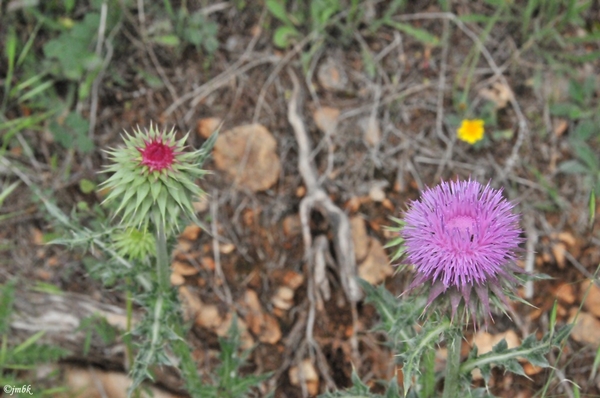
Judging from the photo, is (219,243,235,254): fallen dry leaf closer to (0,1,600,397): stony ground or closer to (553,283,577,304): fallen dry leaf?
(0,1,600,397): stony ground

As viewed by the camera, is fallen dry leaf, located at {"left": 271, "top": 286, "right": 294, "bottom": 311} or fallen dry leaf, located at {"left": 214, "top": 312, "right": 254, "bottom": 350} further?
fallen dry leaf, located at {"left": 271, "top": 286, "right": 294, "bottom": 311}

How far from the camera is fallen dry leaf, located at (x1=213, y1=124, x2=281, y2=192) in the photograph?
16.3 feet

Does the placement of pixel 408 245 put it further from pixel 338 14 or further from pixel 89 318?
pixel 338 14

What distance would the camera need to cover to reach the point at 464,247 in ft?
9.45

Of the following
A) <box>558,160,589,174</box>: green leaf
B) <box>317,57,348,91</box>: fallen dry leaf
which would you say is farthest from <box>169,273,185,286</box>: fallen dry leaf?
<box>558,160,589,174</box>: green leaf

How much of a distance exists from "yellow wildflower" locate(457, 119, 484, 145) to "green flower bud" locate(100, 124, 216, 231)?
2.63 meters

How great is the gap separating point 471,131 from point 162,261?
2.79 m

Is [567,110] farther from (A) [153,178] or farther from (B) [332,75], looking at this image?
(A) [153,178]

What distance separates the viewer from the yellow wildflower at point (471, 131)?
497cm

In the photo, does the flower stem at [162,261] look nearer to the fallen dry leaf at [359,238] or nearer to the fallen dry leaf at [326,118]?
the fallen dry leaf at [359,238]

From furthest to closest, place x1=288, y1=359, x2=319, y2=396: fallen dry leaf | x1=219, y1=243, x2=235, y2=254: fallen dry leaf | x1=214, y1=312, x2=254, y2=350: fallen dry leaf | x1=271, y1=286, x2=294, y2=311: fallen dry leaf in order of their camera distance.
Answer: x1=219, y1=243, x2=235, y2=254: fallen dry leaf, x1=271, y1=286, x2=294, y2=311: fallen dry leaf, x1=214, y1=312, x2=254, y2=350: fallen dry leaf, x1=288, y1=359, x2=319, y2=396: fallen dry leaf
